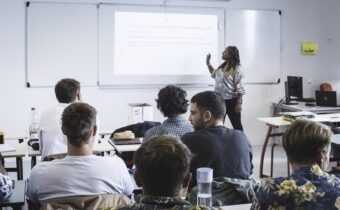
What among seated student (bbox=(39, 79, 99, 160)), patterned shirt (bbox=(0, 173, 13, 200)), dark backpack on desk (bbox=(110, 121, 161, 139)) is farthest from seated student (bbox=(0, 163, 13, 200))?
dark backpack on desk (bbox=(110, 121, 161, 139))

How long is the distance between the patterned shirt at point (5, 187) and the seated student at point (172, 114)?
989 millimetres

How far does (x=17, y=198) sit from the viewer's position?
2459 millimetres

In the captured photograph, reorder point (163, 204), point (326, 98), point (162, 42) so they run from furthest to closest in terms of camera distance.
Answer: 1. point (326, 98)
2. point (162, 42)
3. point (163, 204)

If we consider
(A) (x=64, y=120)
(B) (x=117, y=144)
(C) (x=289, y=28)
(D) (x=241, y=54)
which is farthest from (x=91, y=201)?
(C) (x=289, y=28)

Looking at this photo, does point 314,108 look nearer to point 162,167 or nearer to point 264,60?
point 264,60

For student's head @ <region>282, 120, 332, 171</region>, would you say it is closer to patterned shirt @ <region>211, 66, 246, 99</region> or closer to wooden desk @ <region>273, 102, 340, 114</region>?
patterned shirt @ <region>211, 66, 246, 99</region>

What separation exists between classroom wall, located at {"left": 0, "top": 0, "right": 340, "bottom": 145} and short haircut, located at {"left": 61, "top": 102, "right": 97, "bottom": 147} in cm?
354

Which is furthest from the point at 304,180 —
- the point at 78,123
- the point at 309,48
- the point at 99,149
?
the point at 309,48

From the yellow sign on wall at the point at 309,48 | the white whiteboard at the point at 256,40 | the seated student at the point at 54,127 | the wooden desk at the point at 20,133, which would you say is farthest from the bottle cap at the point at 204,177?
the yellow sign on wall at the point at 309,48

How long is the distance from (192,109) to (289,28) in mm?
4541

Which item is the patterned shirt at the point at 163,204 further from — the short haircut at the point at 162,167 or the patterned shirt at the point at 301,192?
the patterned shirt at the point at 301,192

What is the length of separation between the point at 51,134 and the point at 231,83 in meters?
3.03

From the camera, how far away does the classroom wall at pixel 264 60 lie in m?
5.62

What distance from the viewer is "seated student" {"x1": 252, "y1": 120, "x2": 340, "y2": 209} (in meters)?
1.68
